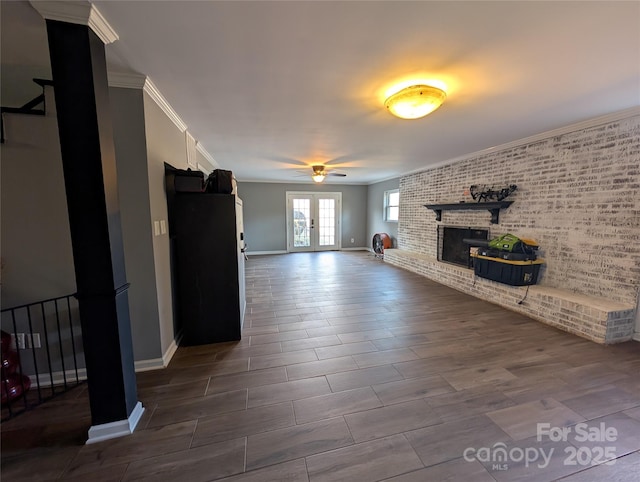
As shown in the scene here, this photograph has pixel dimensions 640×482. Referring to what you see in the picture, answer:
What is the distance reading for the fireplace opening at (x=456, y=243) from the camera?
4719mm

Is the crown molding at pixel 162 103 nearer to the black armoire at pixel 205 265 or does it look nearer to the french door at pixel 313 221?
the black armoire at pixel 205 265

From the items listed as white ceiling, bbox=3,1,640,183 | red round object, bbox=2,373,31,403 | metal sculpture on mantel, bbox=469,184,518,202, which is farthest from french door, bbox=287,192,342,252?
red round object, bbox=2,373,31,403

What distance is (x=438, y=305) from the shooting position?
3.79m

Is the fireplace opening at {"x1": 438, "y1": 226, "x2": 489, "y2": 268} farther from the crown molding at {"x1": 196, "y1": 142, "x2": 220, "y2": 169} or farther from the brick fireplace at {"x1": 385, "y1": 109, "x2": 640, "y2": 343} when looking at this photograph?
the crown molding at {"x1": 196, "y1": 142, "x2": 220, "y2": 169}

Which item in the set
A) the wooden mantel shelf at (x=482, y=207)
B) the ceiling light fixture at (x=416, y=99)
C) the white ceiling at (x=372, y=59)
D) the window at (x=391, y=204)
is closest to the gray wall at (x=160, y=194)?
the white ceiling at (x=372, y=59)

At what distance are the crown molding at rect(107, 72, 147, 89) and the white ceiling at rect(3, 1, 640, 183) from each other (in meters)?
0.06

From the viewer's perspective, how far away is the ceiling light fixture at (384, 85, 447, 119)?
2074 millimetres

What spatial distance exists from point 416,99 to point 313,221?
22.0ft

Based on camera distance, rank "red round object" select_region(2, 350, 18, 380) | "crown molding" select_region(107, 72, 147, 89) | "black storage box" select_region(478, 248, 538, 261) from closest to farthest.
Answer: "red round object" select_region(2, 350, 18, 380) → "crown molding" select_region(107, 72, 147, 89) → "black storage box" select_region(478, 248, 538, 261)

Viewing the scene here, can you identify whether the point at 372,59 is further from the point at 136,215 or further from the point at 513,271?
the point at 513,271

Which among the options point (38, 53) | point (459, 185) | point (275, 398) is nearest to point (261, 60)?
point (38, 53)

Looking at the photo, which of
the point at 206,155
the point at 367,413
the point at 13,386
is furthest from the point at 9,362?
the point at 206,155

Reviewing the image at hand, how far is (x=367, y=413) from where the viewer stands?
176cm

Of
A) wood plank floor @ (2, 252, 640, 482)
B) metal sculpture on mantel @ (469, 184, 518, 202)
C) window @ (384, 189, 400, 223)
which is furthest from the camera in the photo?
window @ (384, 189, 400, 223)
